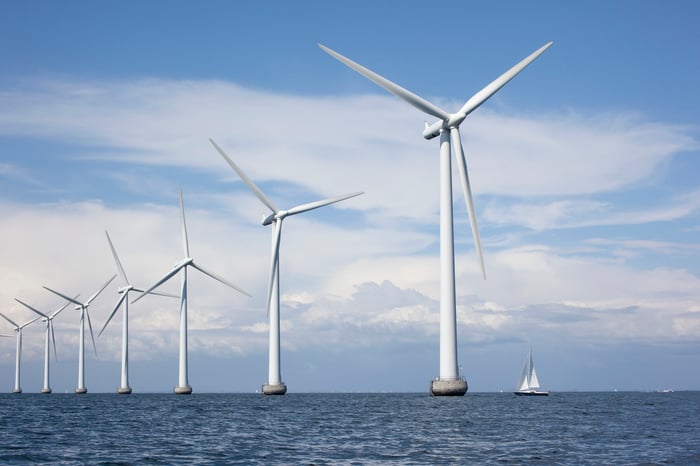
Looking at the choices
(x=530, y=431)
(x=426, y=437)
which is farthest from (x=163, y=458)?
(x=530, y=431)

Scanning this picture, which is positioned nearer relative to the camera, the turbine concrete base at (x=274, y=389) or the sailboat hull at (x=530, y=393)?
the turbine concrete base at (x=274, y=389)

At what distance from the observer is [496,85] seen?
106m

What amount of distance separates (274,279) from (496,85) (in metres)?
62.3

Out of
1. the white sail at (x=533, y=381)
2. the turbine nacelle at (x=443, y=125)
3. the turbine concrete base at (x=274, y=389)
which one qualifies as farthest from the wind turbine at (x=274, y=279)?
the white sail at (x=533, y=381)

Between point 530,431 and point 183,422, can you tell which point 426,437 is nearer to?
point 530,431

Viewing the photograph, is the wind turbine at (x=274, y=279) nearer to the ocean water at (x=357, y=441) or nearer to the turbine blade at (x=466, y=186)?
the turbine blade at (x=466, y=186)

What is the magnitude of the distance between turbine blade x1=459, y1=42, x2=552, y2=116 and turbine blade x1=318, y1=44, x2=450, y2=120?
305cm

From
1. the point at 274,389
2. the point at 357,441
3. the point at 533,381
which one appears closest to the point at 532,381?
the point at 533,381

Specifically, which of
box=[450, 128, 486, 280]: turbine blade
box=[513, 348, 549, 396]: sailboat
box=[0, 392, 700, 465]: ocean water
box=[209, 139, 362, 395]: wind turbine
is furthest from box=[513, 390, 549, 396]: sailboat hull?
box=[0, 392, 700, 465]: ocean water

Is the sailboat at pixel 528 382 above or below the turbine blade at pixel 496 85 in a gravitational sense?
below

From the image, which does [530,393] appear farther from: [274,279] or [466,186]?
[466,186]

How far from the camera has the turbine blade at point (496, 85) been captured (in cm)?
10267

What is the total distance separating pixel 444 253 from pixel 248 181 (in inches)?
2028

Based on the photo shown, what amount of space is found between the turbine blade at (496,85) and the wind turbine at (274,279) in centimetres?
3638
